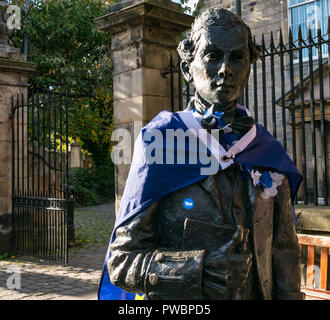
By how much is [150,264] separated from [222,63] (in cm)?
90

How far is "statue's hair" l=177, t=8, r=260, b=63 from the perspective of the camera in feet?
6.01

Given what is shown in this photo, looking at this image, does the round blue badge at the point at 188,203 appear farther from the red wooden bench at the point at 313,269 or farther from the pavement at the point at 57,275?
the pavement at the point at 57,275

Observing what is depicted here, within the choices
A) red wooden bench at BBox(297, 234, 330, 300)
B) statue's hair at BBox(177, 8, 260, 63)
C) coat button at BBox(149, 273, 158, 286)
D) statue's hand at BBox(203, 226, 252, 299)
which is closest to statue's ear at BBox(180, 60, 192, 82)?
statue's hair at BBox(177, 8, 260, 63)

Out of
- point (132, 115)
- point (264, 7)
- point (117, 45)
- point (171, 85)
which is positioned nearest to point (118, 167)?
point (132, 115)

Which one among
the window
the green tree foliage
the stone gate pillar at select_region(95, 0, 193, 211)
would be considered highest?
the window

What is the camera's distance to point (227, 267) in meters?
1.56

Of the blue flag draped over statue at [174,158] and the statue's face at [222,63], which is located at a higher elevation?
the statue's face at [222,63]

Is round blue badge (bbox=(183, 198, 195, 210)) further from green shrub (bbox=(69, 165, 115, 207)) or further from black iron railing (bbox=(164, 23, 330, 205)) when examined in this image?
green shrub (bbox=(69, 165, 115, 207))

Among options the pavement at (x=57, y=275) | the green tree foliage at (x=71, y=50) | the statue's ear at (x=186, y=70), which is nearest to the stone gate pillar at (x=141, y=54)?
the pavement at (x=57, y=275)

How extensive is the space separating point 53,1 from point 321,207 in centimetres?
935

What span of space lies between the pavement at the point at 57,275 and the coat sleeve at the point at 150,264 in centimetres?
376

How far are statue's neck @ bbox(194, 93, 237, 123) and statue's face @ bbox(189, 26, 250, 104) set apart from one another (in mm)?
24

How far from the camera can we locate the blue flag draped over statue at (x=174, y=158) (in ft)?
5.74

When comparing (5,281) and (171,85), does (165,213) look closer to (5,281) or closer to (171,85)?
(171,85)
